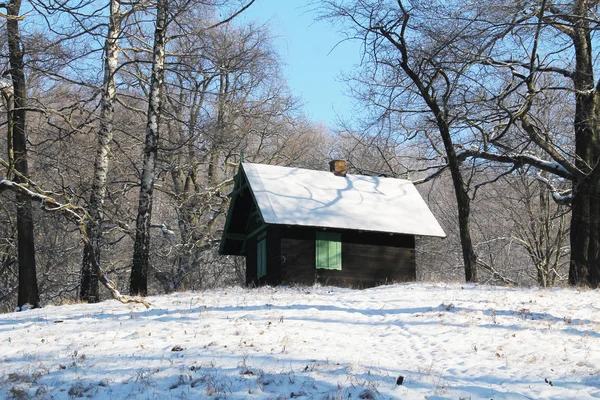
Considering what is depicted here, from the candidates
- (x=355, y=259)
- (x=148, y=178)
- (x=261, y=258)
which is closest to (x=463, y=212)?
(x=355, y=259)

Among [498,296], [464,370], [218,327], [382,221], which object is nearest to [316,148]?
[382,221]

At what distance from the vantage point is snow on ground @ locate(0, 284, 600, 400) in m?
8.41

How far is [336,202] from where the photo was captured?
23000 millimetres

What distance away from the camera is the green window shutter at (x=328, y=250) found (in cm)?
2169

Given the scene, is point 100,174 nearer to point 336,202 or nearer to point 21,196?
point 21,196

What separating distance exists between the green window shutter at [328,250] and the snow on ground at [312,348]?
5642 mm

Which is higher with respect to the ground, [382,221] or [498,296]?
[382,221]

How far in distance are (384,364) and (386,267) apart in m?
13.1

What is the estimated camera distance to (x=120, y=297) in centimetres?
1485

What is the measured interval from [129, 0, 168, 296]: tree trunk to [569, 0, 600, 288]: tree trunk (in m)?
11.8

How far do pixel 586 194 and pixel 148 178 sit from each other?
12.6 metres

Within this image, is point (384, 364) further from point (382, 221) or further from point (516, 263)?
point (516, 263)

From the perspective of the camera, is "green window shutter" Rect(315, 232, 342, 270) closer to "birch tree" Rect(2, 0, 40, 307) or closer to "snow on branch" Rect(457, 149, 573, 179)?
"snow on branch" Rect(457, 149, 573, 179)

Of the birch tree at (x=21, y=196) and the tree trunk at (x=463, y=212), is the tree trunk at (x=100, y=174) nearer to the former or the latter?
the birch tree at (x=21, y=196)
